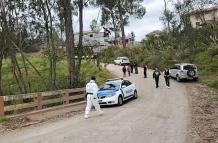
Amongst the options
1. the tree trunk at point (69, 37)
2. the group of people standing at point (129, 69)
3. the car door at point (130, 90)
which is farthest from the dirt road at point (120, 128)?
the group of people standing at point (129, 69)

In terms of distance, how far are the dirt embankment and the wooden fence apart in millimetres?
7153

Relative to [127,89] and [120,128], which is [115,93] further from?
[120,128]

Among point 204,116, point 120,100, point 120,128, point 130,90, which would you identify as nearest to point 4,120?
point 120,128

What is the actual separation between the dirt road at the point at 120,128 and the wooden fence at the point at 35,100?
10.7 feet

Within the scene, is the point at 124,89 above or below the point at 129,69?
below

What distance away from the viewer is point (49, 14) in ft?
106

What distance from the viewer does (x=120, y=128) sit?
Result: 54.1ft

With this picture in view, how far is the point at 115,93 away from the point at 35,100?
4.73m

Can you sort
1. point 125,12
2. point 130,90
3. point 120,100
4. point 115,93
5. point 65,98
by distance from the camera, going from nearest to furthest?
point 115,93
point 120,100
point 65,98
point 130,90
point 125,12

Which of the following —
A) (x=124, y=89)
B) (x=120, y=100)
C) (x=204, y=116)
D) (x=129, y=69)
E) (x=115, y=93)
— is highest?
(x=129, y=69)

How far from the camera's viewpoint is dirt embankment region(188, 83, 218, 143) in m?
14.8

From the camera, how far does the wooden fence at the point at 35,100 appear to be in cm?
2177

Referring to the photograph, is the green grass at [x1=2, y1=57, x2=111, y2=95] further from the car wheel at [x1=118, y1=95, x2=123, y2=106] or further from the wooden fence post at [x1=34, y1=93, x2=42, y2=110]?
the wooden fence post at [x1=34, y1=93, x2=42, y2=110]

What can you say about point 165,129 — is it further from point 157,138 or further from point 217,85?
point 217,85
